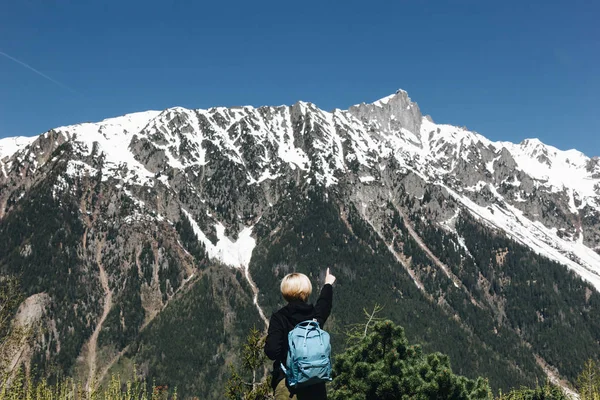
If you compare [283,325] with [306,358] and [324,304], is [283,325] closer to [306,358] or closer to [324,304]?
[306,358]

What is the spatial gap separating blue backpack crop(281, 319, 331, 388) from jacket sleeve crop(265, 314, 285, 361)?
0.97 feet

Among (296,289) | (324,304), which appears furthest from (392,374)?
(296,289)

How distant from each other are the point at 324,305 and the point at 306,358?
1.15 metres

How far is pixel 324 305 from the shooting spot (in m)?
7.77

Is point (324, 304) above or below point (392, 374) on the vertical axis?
above

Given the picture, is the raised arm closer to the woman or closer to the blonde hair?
the woman

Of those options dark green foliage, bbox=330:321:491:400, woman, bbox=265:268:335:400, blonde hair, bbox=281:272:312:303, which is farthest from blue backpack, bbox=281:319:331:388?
dark green foliage, bbox=330:321:491:400

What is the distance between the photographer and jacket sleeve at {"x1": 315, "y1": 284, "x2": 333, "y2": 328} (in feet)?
25.0

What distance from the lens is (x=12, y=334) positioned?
18.7 meters

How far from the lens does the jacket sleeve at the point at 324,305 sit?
7.62 m

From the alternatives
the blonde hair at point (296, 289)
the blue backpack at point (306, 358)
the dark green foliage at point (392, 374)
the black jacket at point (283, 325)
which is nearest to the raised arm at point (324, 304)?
the black jacket at point (283, 325)

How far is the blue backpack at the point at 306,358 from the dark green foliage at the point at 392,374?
907 centimetres

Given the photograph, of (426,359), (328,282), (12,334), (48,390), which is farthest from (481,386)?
(12,334)

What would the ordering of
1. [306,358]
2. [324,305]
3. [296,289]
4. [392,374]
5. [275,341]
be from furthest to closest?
[392,374], [324,305], [296,289], [275,341], [306,358]
